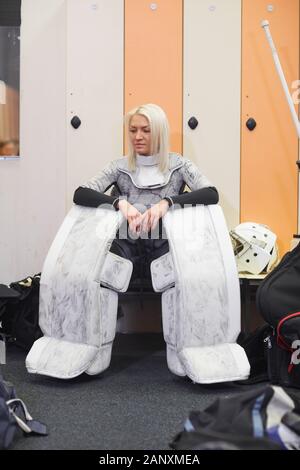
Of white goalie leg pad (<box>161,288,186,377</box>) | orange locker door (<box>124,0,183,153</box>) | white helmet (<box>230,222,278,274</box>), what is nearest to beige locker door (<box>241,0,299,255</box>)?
white helmet (<box>230,222,278,274</box>)

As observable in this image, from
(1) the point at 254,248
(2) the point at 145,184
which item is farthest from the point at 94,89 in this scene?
(1) the point at 254,248

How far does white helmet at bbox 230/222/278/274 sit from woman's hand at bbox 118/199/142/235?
2.01ft

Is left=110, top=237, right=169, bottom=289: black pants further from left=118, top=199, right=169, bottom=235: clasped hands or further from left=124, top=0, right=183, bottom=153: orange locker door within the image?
left=124, top=0, right=183, bottom=153: orange locker door

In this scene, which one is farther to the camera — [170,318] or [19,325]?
[19,325]

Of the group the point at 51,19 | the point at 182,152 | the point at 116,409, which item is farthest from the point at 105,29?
the point at 116,409

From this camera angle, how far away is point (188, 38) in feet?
9.53

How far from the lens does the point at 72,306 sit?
211cm

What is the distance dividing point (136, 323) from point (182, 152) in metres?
0.96

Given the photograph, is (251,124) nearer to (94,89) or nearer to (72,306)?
(94,89)

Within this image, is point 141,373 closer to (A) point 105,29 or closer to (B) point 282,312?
(B) point 282,312

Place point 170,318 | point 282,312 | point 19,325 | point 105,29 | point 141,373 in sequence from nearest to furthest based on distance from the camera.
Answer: point 282,312, point 170,318, point 141,373, point 19,325, point 105,29

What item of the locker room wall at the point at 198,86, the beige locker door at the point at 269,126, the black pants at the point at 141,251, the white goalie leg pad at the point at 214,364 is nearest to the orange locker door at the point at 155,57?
the locker room wall at the point at 198,86

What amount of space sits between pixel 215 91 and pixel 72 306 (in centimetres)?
146

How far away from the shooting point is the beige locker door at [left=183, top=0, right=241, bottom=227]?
290cm
